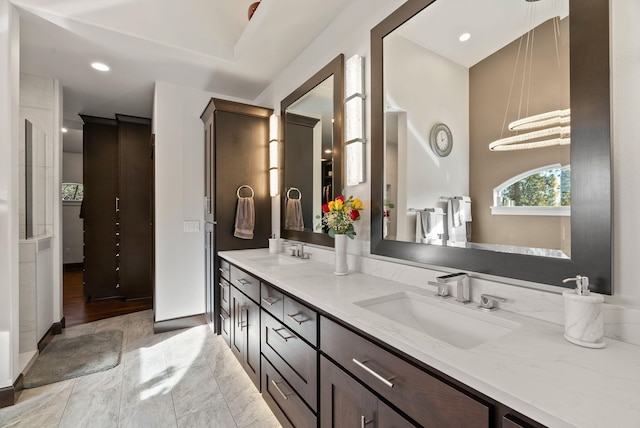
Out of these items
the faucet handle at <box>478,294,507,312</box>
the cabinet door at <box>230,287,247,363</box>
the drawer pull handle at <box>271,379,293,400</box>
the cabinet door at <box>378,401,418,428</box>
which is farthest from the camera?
the cabinet door at <box>230,287,247,363</box>

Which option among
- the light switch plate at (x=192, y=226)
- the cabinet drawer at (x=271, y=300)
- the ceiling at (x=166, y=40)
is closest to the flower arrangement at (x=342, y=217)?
the cabinet drawer at (x=271, y=300)

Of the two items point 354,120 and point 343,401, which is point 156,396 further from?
point 354,120

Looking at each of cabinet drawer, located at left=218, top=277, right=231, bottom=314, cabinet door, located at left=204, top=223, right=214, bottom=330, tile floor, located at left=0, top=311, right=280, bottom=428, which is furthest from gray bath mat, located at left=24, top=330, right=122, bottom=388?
cabinet drawer, located at left=218, top=277, right=231, bottom=314

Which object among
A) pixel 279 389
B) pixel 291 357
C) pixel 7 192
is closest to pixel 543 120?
pixel 291 357

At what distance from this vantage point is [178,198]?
3.13 m

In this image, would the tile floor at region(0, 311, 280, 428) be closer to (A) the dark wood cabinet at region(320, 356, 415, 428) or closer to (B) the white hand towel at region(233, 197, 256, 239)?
(A) the dark wood cabinet at region(320, 356, 415, 428)

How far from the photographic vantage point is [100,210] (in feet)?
14.0

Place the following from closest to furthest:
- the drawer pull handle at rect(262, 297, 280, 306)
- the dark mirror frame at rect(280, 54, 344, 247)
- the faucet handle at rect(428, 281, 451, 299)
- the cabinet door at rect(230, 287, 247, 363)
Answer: the faucet handle at rect(428, 281, 451, 299) < the drawer pull handle at rect(262, 297, 280, 306) < the dark mirror frame at rect(280, 54, 344, 247) < the cabinet door at rect(230, 287, 247, 363)

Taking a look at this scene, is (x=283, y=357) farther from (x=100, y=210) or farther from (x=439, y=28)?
(x=100, y=210)

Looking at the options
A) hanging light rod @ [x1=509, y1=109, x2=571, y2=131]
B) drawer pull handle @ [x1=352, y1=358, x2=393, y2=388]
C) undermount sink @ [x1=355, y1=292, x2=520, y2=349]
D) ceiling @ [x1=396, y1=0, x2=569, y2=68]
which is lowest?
drawer pull handle @ [x1=352, y1=358, x2=393, y2=388]

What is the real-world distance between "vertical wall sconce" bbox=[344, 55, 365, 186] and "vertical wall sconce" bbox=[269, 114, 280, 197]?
1.07 metres

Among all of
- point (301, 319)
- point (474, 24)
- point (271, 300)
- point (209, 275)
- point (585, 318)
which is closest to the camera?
point (585, 318)

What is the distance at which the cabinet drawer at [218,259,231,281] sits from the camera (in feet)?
8.24

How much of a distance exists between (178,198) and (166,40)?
4.77 ft
